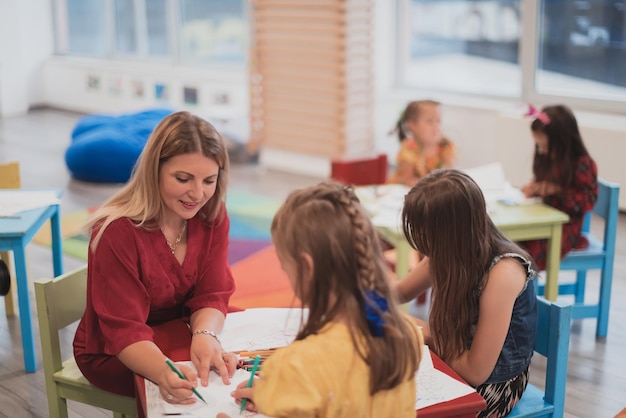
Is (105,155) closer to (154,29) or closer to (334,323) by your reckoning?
(154,29)

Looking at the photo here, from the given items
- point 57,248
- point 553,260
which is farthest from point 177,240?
point 553,260

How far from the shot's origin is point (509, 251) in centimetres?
194

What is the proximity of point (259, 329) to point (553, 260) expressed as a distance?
1.61m

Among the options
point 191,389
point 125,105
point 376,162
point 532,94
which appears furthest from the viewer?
point 125,105

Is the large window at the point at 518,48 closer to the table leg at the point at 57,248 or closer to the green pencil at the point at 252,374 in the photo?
the table leg at the point at 57,248

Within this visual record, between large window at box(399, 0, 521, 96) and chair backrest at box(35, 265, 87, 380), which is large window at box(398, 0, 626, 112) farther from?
chair backrest at box(35, 265, 87, 380)

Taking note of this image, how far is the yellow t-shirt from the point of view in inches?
54.3

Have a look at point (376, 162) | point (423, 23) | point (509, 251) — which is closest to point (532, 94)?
point (423, 23)

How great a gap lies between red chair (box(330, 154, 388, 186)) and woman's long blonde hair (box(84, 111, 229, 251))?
69.4 inches

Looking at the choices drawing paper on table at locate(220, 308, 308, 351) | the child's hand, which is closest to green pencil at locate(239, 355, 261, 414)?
drawing paper on table at locate(220, 308, 308, 351)

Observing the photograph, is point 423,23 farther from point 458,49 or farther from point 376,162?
point 376,162

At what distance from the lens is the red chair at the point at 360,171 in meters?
3.78

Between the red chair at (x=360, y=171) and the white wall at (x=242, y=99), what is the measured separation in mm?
1472

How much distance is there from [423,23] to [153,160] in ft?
16.5
